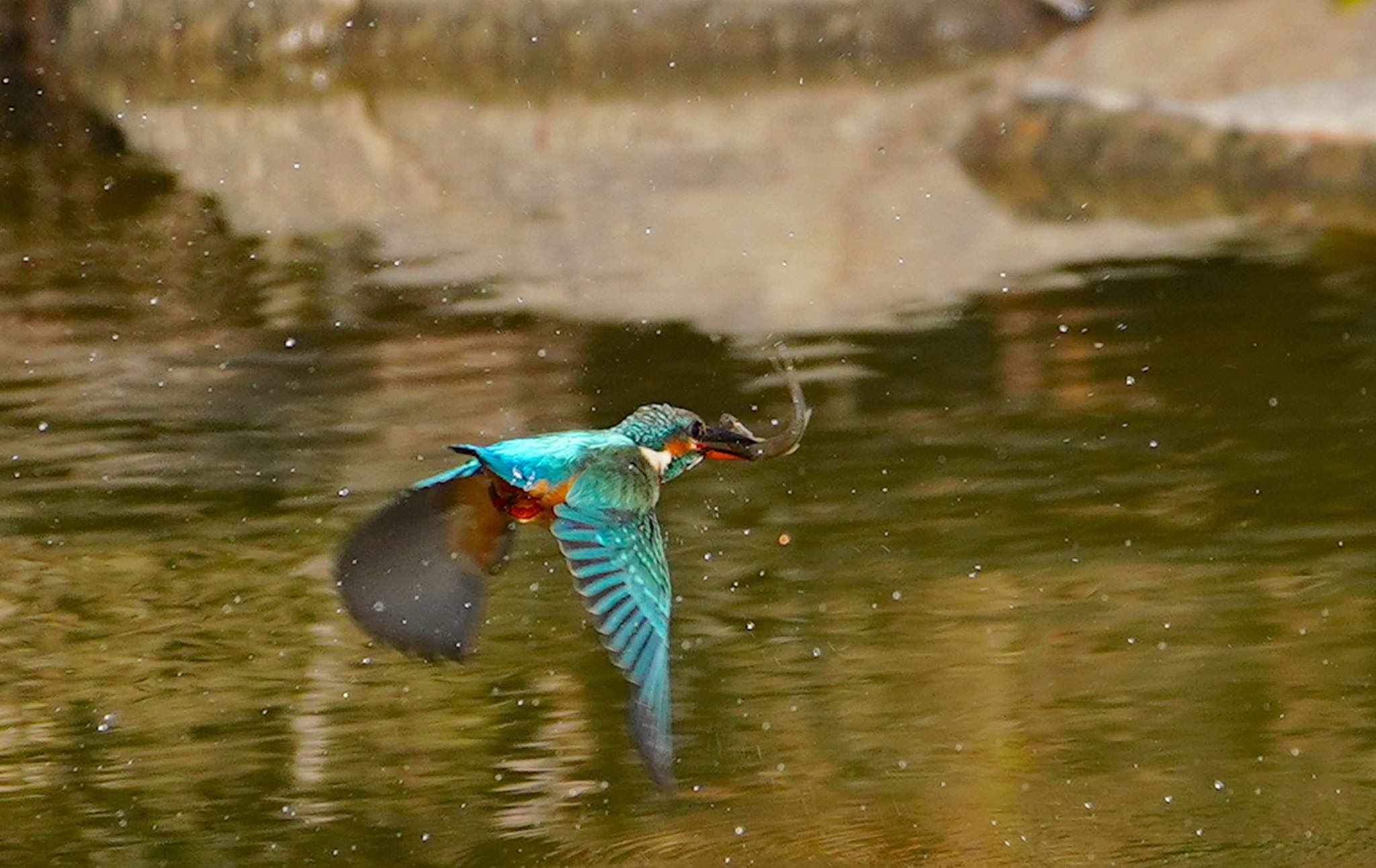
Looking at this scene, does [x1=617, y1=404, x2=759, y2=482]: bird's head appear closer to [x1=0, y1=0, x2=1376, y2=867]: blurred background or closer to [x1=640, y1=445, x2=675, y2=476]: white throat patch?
[x1=640, y1=445, x2=675, y2=476]: white throat patch

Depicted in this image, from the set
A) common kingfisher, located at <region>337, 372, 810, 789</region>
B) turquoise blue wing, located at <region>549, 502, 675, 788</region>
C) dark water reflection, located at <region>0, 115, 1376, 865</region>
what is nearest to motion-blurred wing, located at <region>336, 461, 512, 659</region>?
common kingfisher, located at <region>337, 372, 810, 789</region>

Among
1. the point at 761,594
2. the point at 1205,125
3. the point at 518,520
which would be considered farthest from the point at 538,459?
the point at 1205,125

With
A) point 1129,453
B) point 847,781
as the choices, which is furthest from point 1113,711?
point 1129,453

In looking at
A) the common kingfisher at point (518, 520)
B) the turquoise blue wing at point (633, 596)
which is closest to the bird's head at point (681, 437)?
the common kingfisher at point (518, 520)

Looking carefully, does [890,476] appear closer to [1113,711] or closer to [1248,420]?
[1248,420]

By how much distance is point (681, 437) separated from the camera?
10.6ft

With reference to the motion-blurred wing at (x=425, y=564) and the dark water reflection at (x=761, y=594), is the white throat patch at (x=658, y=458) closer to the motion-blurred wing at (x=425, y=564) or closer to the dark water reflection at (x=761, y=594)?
the motion-blurred wing at (x=425, y=564)

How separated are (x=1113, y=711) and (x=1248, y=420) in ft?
6.05

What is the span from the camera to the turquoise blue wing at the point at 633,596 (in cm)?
273

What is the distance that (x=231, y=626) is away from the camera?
436cm

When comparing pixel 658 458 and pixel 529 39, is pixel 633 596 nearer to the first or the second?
pixel 658 458

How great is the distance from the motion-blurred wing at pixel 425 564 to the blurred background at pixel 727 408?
368 mm

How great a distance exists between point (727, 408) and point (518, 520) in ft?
8.93

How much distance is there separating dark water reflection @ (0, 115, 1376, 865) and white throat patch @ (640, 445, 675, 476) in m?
0.54
